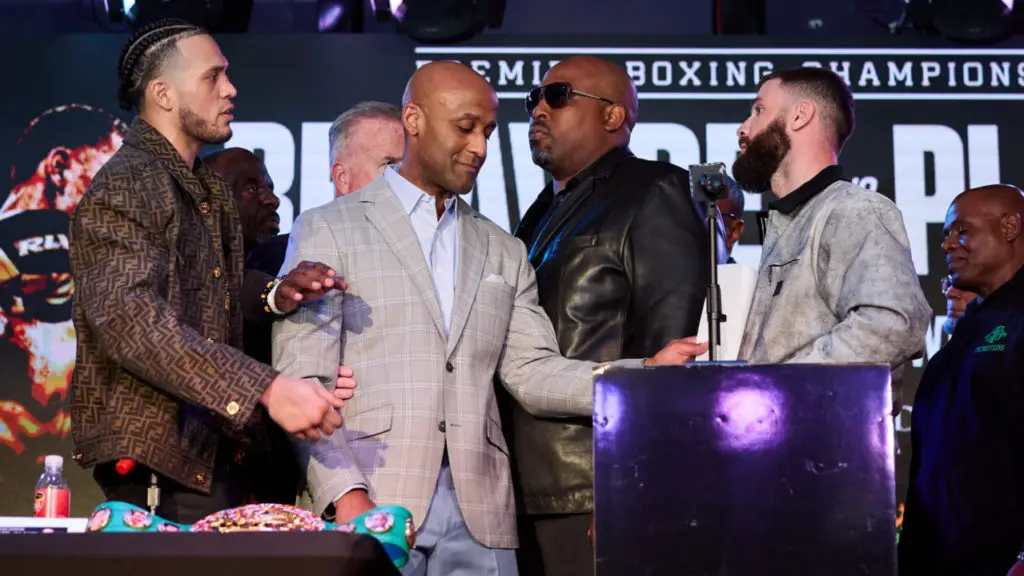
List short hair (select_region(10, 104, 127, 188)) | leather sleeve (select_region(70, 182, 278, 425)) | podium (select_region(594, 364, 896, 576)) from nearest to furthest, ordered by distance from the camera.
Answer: podium (select_region(594, 364, 896, 576)), leather sleeve (select_region(70, 182, 278, 425)), short hair (select_region(10, 104, 127, 188))

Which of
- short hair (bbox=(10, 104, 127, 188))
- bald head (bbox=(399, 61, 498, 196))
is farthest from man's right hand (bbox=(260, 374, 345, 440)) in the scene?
short hair (bbox=(10, 104, 127, 188))

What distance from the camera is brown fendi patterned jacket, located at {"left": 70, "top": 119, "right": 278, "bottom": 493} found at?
9.14 feet

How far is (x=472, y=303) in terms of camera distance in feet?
11.1

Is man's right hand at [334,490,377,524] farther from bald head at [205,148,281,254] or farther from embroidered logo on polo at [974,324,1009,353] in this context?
embroidered logo on polo at [974,324,1009,353]

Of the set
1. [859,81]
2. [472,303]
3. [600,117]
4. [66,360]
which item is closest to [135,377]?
[472,303]

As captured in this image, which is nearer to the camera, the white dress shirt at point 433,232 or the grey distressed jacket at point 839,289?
the grey distressed jacket at point 839,289

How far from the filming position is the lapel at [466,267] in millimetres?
3305

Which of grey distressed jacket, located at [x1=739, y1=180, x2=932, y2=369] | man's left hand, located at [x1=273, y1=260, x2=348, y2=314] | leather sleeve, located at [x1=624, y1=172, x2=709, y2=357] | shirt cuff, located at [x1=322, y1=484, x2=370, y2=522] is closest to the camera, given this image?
man's left hand, located at [x1=273, y1=260, x2=348, y2=314]

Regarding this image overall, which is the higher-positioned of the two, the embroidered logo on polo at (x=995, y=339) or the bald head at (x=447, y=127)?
the bald head at (x=447, y=127)

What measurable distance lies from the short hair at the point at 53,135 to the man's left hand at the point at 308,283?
11.5ft

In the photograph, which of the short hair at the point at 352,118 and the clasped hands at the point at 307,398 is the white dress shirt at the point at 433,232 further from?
the short hair at the point at 352,118

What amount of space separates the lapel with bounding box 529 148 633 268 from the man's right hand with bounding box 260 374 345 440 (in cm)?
134

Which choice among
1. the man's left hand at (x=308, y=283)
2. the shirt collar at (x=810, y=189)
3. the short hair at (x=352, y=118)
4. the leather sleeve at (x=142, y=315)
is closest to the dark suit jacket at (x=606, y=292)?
the shirt collar at (x=810, y=189)

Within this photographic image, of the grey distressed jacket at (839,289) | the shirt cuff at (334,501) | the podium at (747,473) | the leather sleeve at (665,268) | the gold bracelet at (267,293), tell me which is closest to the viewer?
the podium at (747,473)
